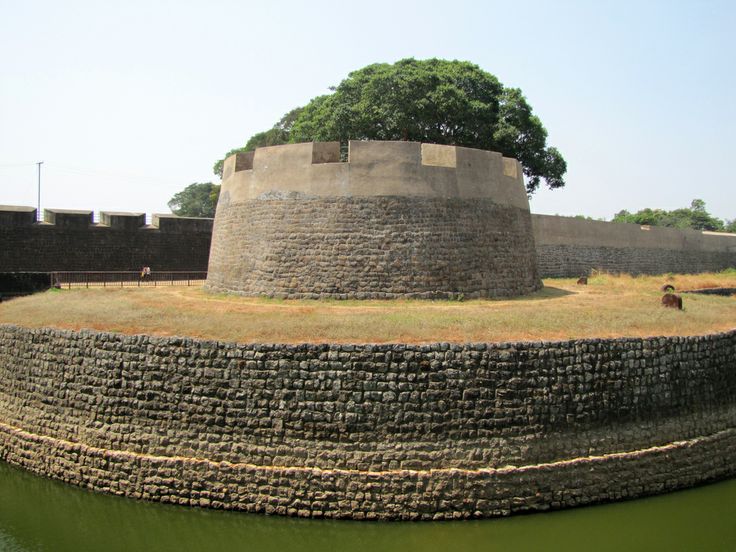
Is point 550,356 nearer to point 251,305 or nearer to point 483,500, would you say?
point 483,500

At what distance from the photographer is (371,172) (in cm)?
1338

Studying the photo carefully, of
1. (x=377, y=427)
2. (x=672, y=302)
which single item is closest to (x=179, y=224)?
(x=672, y=302)

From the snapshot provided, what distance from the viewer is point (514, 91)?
28.9 metres

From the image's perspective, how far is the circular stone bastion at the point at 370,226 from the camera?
13.0 meters

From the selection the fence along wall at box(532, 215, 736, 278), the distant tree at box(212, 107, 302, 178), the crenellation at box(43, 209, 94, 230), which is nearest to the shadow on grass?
the fence along wall at box(532, 215, 736, 278)

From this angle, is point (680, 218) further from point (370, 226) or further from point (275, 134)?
point (370, 226)

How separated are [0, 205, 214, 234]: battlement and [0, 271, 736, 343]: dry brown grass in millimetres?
6004

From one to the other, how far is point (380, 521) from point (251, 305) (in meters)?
5.64

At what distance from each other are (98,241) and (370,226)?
1148 centimetres

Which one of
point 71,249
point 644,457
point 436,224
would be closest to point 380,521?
point 644,457

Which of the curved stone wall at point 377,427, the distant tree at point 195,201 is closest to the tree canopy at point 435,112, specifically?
the curved stone wall at point 377,427

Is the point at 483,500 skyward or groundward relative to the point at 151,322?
groundward

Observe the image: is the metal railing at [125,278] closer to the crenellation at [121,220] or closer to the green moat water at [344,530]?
the crenellation at [121,220]

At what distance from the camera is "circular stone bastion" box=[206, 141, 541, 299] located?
13.0m
